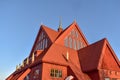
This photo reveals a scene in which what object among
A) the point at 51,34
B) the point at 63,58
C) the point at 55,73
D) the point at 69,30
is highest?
the point at 69,30

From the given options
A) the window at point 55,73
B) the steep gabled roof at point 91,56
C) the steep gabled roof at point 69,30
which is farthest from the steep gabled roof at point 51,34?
the window at point 55,73

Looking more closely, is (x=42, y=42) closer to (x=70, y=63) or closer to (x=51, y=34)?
(x=51, y=34)

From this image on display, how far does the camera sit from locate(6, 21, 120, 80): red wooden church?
2580 centimetres

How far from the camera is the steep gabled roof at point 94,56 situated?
27.0 metres

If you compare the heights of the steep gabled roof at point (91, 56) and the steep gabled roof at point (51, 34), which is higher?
the steep gabled roof at point (51, 34)

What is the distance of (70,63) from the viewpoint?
2825 cm

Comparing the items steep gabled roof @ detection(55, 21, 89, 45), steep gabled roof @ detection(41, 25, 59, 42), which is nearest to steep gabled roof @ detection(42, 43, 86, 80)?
steep gabled roof @ detection(55, 21, 89, 45)

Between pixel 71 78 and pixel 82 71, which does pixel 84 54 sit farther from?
pixel 71 78

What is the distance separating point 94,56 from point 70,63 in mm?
3925

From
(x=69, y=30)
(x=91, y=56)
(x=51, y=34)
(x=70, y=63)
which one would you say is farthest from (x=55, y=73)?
(x=69, y=30)

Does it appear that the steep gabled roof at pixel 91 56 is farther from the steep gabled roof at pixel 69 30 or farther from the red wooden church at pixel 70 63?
the steep gabled roof at pixel 69 30

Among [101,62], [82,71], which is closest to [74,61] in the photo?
[82,71]

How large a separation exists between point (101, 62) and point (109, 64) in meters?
2.18

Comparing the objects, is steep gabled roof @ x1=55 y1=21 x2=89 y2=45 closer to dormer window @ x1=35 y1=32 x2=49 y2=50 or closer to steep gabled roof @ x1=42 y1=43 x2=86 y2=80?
steep gabled roof @ x1=42 y1=43 x2=86 y2=80
